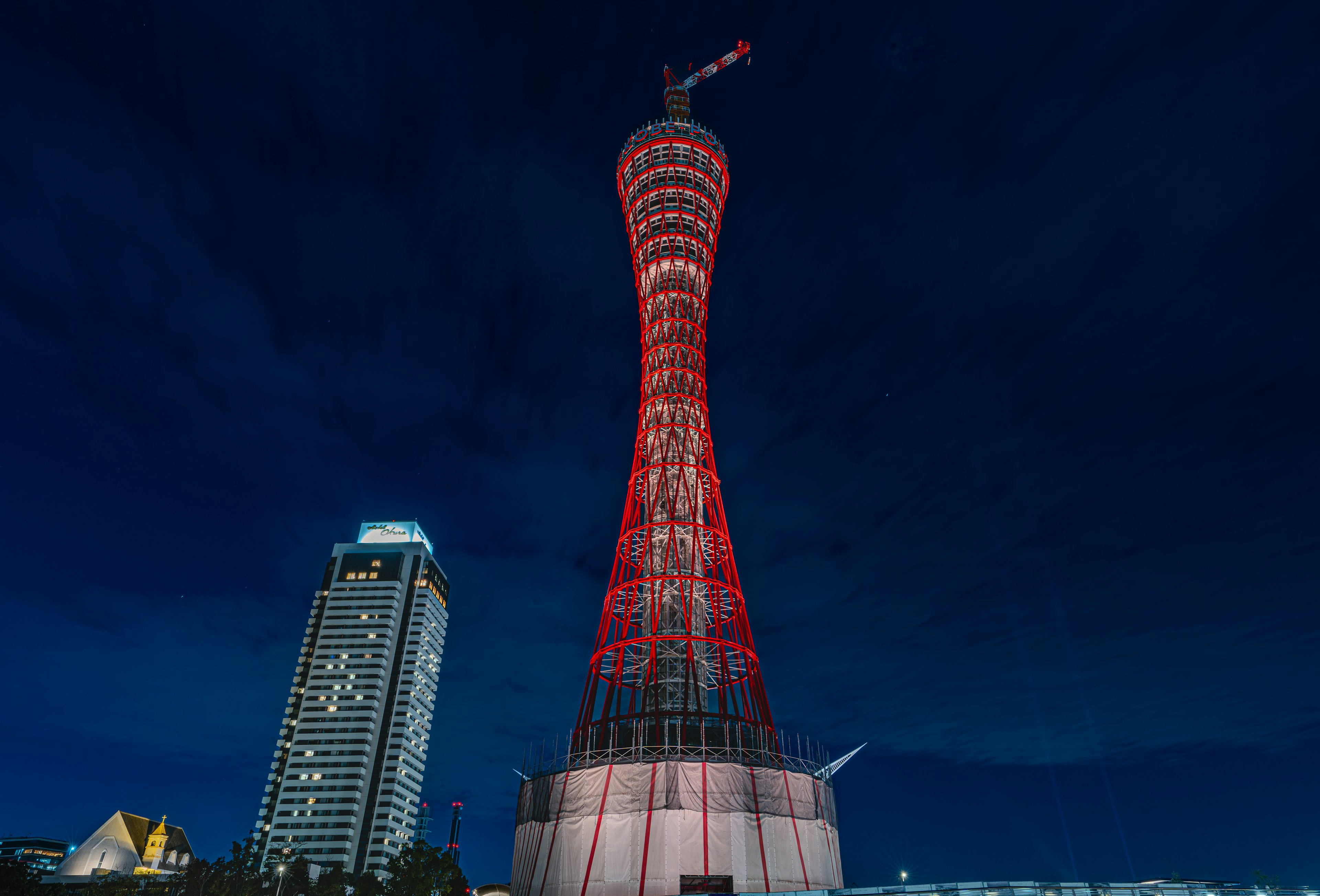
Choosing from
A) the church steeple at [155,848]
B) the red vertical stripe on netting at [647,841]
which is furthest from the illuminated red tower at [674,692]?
the church steeple at [155,848]

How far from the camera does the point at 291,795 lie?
5285 inches

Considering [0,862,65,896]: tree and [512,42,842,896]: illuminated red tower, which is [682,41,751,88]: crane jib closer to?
[512,42,842,896]: illuminated red tower

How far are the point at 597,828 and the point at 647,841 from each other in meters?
2.71

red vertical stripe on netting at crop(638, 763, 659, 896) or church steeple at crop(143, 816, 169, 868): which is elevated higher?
church steeple at crop(143, 816, 169, 868)

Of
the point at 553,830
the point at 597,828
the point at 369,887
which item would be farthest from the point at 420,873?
the point at 597,828

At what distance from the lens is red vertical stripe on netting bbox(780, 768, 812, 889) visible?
3769 centimetres

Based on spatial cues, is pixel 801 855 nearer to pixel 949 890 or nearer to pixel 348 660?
pixel 949 890

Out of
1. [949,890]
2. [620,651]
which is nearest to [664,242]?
[620,651]

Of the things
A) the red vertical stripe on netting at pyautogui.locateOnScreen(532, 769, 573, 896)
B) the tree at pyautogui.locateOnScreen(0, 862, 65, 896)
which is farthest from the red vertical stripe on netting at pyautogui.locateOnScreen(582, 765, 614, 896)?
the tree at pyautogui.locateOnScreen(0, 862, 65, 896)

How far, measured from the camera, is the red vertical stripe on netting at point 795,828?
37.7m

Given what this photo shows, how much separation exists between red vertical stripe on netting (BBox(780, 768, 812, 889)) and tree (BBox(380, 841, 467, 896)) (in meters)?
35.5

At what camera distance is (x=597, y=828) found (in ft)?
122

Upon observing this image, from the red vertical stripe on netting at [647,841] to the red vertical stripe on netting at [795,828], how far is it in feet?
23.3

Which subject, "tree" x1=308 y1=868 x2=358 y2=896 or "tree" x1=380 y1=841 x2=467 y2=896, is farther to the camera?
"tree" x1=308 y1=868 x2=358 y2=896
